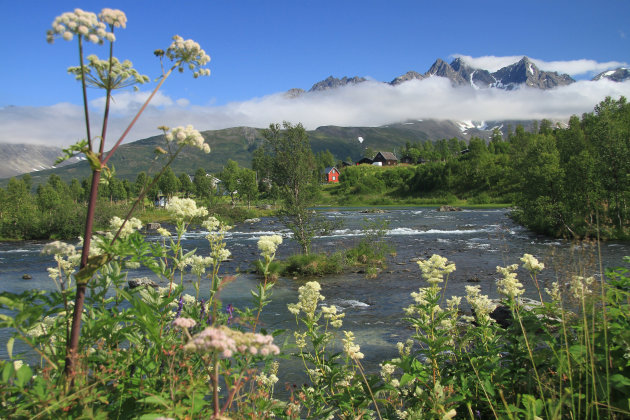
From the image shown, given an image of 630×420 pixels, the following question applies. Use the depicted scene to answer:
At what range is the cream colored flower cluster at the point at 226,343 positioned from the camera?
1417 millimetres

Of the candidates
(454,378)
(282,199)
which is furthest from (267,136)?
(454,378)

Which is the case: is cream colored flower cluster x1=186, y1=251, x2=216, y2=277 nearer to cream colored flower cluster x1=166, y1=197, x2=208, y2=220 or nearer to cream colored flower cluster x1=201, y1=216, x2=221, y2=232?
cream colored flower cluster x1=166, y1=197, x2=208, y2=220

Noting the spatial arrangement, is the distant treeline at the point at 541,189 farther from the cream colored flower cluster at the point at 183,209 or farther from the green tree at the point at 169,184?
the green tree at the point at 169,184

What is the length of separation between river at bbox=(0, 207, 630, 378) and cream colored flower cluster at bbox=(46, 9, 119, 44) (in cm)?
435

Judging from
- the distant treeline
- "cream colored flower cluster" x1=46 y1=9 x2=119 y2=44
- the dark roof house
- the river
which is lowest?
the river

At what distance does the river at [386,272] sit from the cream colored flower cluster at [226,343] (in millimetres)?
3606

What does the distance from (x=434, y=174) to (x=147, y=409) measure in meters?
107

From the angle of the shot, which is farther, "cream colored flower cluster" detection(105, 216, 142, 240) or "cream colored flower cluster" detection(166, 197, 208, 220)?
"cream colored flower cluster" detection(166, 197, 208, 220)

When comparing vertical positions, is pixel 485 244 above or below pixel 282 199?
below

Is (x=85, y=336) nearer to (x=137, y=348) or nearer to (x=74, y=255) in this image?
(x=137, y=348)

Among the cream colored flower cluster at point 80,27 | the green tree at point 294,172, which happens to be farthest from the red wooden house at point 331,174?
the cream colored flower cluster at point 80,27

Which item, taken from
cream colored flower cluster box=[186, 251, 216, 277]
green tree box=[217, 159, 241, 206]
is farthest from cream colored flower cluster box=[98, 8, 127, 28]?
green tree box=[217, 159, 241, 206]

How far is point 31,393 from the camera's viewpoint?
2.03 meters

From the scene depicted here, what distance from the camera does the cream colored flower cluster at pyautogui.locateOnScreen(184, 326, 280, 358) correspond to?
4.65ft
